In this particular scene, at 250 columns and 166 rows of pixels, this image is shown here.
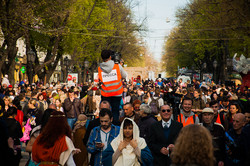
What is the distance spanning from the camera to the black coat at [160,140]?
7379 millimetres

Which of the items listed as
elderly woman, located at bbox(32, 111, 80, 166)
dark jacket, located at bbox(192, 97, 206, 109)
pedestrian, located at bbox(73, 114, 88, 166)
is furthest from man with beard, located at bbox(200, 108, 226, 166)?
dark jacket, located at bbox(192, 97, 206, 109)

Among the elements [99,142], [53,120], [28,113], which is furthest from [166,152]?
[28,113]

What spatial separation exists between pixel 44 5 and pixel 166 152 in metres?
22.9

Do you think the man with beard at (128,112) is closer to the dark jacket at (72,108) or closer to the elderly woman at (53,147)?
the elderly woman at (53,147)

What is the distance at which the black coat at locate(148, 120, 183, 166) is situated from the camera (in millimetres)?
7379

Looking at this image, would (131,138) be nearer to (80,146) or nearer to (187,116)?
(187,116)

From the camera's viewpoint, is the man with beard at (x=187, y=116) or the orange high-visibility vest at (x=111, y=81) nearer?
the orange high-visibility vest at (x=111, y=81)

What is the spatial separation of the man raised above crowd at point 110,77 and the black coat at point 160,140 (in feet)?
4.46

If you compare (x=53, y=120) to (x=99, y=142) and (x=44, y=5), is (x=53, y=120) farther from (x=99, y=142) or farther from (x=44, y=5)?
(x=44, y=5)

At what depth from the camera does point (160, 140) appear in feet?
24.3

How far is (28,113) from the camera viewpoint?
13367 mm

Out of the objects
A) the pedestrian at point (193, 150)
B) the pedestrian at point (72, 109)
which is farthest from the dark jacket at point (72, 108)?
the pedestrian at point (193, 150)

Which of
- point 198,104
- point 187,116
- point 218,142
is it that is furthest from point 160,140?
point 198,104

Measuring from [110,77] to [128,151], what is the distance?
8.75 feet
